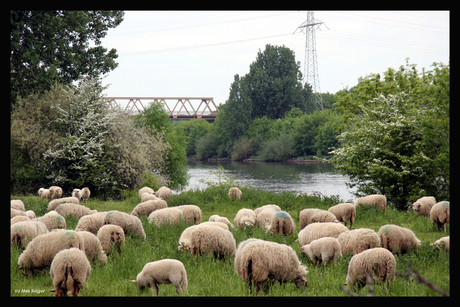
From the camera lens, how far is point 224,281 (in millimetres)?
5359

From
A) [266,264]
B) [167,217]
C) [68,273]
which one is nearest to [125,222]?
[167,217]

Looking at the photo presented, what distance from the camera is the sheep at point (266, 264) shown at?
4.94 metres

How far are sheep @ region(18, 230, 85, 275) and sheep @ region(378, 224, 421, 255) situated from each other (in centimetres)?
543

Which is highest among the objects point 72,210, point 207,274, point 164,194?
point 72,210

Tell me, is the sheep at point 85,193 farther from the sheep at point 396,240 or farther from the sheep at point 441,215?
the sheep at point 441,215

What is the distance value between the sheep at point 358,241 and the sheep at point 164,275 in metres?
3.16

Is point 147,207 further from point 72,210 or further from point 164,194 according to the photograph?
point 164,194

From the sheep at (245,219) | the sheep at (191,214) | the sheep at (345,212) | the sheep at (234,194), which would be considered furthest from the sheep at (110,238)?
the sheep at (234,194)

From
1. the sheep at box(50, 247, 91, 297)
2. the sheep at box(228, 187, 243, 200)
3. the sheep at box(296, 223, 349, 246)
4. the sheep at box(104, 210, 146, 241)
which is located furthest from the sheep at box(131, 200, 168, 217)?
the sheep at box(50, 247, 91, 297)

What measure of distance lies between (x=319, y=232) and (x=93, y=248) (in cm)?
423

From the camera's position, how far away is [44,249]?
18.3ft

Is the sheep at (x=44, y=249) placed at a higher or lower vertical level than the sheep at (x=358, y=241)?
higher
